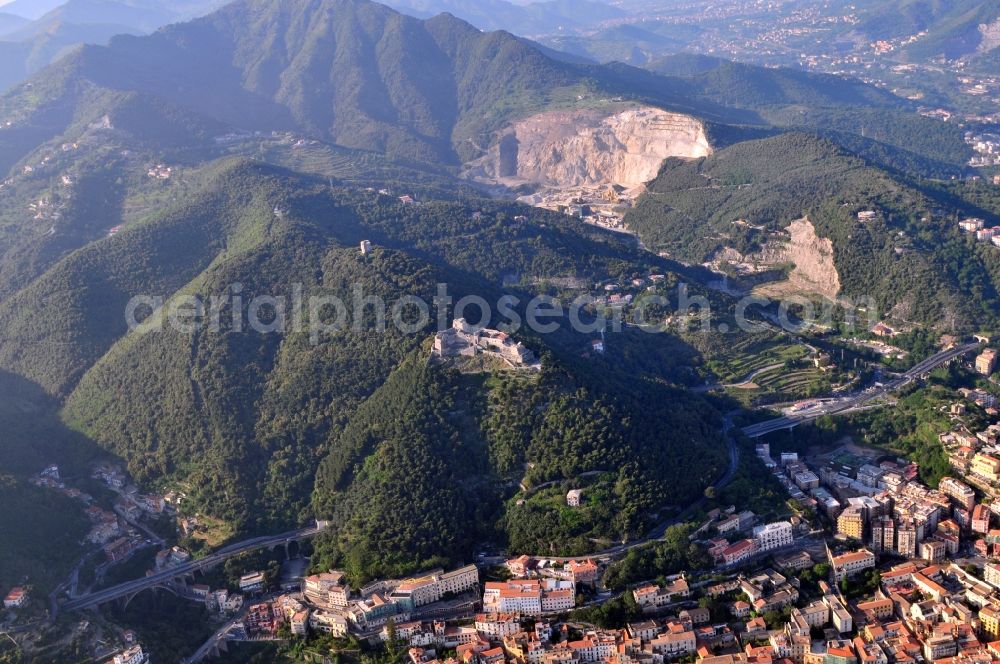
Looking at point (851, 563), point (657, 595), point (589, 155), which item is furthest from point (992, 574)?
point (589, 155)

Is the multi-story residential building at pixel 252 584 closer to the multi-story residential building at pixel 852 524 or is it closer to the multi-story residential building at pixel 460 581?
the multi-story residential building at pixel 460 581

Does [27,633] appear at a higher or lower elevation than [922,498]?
lower

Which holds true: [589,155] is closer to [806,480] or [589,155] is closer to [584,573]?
[806,480]

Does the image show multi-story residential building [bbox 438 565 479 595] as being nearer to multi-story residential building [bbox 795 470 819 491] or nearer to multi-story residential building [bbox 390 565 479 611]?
multi-story residential building [bbox 390 565 479 611]

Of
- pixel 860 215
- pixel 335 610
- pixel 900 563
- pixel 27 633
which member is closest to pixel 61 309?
pixel 27 633

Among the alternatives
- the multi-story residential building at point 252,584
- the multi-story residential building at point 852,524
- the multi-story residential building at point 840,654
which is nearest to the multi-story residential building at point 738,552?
the multi-story residential building at point 852,524

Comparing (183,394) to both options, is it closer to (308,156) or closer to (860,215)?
(860,215)
